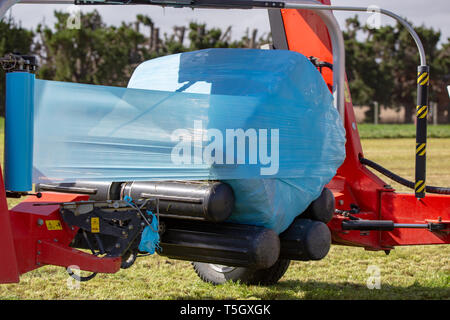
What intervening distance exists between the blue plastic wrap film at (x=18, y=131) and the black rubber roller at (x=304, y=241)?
1.64 m

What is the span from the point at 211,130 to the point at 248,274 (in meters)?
1.80

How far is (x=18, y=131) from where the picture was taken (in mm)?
2955

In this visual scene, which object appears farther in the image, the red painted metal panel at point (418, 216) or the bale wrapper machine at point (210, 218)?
the red painted metal panel at point (418, 216)

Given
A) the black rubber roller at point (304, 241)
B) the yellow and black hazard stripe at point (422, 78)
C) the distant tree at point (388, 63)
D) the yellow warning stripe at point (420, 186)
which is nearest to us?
the black rubber roller at point (304, 241)

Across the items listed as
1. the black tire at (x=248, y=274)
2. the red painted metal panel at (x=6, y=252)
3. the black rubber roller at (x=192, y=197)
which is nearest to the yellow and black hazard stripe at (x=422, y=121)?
the black tire at (x=248, y=274)

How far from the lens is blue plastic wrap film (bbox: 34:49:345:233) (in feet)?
10.6

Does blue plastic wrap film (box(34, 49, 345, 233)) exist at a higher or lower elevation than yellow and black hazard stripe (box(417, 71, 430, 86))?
lower

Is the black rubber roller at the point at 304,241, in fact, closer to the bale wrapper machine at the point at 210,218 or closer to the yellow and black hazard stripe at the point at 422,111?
the bale wrapper machine at the point at 210,218

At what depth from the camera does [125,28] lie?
24844 millimetres

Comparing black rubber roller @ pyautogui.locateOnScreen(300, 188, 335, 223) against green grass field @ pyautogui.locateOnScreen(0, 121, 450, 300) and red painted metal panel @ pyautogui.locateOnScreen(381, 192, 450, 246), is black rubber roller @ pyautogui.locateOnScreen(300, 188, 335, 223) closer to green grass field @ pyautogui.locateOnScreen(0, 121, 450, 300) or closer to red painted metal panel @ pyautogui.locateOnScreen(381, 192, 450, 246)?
red painted metal panel @ pyautogui.locateOnScreen(381, 192, 450, 246)

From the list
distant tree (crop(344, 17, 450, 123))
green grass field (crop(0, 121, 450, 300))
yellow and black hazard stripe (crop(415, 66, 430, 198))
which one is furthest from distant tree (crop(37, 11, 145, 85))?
yellow and black hazard stripe (crop(415, 66, 430, 198))

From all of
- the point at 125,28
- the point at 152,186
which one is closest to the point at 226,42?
the point at 125,28

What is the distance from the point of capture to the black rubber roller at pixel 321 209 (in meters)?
3.99

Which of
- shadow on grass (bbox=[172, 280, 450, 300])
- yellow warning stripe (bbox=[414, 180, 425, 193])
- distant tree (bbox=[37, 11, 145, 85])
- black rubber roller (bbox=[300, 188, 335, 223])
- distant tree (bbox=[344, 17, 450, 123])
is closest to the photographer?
black rubber roller (bbox=[300, 188, 335, 223])
